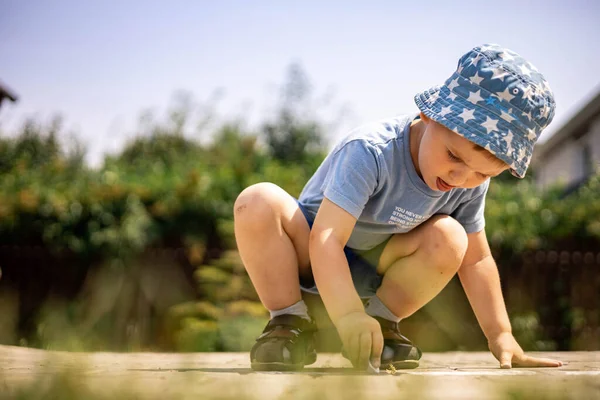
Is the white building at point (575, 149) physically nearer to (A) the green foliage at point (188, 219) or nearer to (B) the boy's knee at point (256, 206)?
(A) the green foliage at point (188, 219)

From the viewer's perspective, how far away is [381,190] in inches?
91.1

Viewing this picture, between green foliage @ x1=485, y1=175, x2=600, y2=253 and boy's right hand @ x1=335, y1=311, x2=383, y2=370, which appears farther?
green foliage @ x1=485, y1=175, x2=600, y2=253

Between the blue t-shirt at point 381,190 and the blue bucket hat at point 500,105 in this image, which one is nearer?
the blue bucket hat at point 500,105

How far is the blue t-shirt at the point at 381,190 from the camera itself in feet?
7.00

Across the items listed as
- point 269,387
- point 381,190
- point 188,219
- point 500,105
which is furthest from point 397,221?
point 188,219

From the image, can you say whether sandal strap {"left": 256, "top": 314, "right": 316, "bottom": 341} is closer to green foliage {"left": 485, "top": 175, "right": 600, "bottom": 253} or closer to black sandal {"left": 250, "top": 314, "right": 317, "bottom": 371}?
black sandal {"left": 250, "top": 314, "right": 317, "bottom": 371}

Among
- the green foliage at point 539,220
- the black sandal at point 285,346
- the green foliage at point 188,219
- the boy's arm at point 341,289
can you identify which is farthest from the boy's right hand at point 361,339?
the green foliage at point 539,220

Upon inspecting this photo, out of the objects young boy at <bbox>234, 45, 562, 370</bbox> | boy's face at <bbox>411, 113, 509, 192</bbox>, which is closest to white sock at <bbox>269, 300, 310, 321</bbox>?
young boy at <bbox>234, 45, 562, 370</bbox>

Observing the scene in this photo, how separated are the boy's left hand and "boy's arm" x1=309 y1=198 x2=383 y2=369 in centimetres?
61

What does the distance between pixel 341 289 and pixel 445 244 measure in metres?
0.56

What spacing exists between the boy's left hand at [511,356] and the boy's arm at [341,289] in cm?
61

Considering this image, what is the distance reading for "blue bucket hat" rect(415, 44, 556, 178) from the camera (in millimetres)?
1991

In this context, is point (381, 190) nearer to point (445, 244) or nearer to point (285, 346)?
point (445, 244)

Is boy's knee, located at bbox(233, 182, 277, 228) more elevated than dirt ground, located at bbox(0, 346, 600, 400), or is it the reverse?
dirt ground, located at bbox(0, 346, 600, 400)
